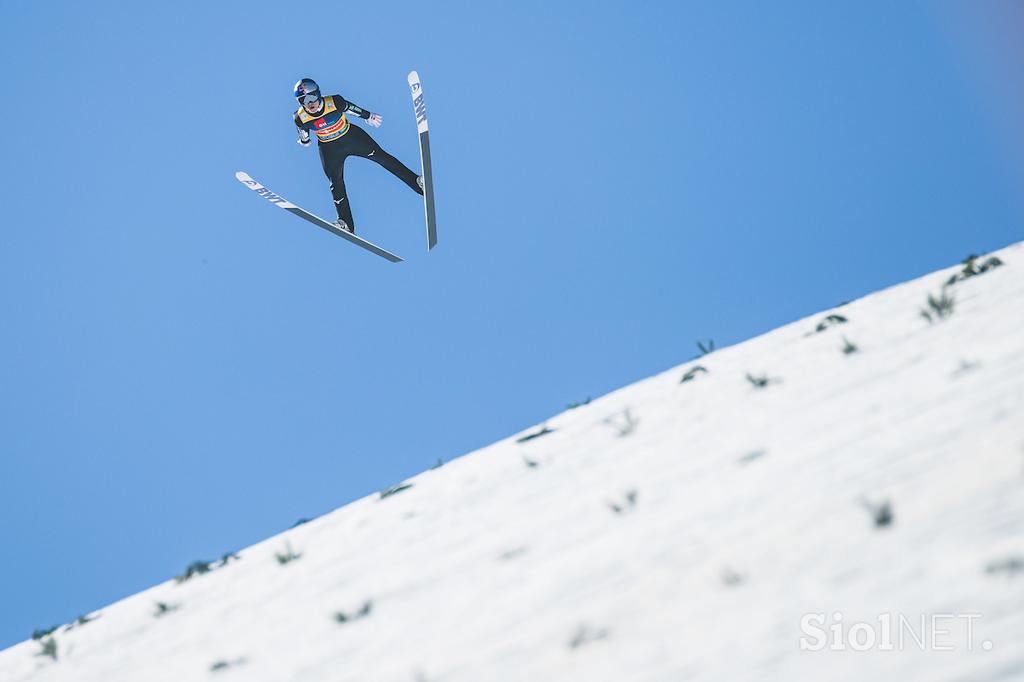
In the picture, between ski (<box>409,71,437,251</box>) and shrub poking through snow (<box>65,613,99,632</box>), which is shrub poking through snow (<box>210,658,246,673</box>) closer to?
shrub poking through snow (<box>65,613,99,632</box>)

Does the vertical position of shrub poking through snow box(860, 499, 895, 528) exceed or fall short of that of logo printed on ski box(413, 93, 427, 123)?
it falls short

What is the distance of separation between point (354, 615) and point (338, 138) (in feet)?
33.2

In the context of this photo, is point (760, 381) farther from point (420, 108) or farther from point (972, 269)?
point (420, 108)

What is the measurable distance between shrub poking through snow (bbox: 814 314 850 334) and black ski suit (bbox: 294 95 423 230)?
8250mm

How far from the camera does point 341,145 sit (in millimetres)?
13266

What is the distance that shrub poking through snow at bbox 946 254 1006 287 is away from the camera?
21.6ft

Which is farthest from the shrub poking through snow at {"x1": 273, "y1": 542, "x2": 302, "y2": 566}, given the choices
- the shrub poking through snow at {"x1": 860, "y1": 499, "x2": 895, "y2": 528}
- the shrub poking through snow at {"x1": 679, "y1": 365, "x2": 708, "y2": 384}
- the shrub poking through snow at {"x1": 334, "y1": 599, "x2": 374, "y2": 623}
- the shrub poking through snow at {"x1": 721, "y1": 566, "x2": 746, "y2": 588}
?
the shrub poking through snow at {"x1": 860, "y1": 499, "x2": 895, "y2": 528}

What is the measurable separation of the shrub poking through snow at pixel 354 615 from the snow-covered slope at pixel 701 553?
2 cm

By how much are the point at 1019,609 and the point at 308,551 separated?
442cm

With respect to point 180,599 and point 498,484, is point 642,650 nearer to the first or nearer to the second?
point 498,484

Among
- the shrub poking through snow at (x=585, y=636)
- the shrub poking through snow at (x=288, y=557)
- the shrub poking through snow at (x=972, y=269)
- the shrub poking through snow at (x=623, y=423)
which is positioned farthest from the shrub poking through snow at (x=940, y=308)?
the shrub poking through snow at (x=288, y=557)

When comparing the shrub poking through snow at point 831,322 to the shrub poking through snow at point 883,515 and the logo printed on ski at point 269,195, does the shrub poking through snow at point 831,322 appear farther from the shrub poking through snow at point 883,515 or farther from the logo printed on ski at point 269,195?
the logo printed on ski at point 269,195

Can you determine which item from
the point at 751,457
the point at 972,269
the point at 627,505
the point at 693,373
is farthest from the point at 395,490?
the point at 972,269

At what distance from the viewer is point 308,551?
5832mm
